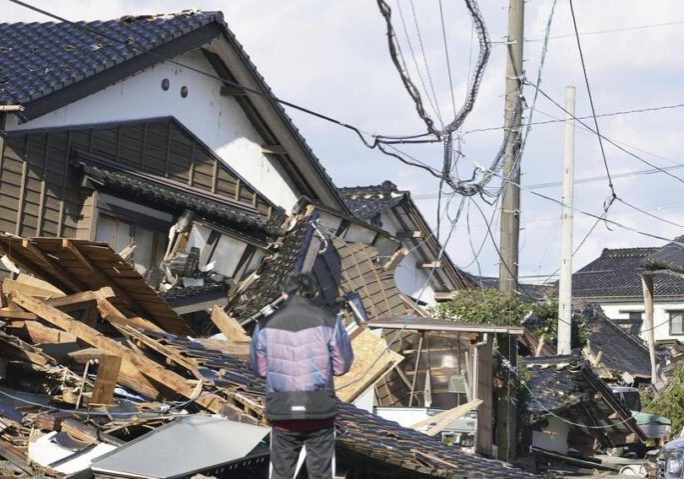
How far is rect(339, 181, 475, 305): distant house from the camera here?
1072 inches

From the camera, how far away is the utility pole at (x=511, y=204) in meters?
19.7

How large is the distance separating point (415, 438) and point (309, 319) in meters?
5.52

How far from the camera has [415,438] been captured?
13.6m

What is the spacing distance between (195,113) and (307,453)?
41.4 feet

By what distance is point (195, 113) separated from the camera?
20359 millimetres

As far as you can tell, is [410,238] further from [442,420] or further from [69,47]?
[442,420]

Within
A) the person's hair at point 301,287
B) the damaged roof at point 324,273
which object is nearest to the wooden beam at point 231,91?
the damaged roof at point 324,273

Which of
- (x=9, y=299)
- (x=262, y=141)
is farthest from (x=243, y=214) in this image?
(x=9, y=299)

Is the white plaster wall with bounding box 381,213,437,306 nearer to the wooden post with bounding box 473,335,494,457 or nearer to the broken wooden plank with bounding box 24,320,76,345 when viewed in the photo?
the wooden post with bounding box 473,335,494,457

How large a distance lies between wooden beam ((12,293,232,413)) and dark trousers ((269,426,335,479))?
2848mm

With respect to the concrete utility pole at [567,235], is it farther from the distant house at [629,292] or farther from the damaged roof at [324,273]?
the distant house at [629,292]

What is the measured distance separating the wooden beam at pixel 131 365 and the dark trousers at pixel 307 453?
9.34 ft

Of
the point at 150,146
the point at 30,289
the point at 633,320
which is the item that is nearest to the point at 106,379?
the point at 30,289

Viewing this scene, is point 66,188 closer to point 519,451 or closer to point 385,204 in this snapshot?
point 519,451
